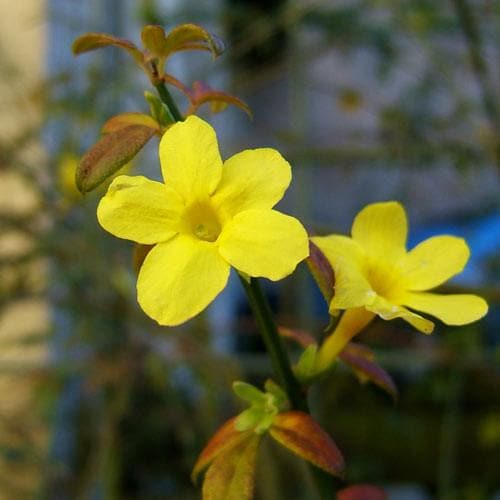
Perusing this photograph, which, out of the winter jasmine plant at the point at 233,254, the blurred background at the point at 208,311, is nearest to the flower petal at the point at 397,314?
the winter jasmine plant at the point at 233,254

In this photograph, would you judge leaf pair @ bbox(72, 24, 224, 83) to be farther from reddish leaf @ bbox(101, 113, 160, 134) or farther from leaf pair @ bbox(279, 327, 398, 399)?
leaf pair @ bbox(279, 327, 398, 399)

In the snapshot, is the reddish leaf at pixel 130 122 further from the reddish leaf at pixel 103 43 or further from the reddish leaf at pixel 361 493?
the reddish leaf at pixel 361 493

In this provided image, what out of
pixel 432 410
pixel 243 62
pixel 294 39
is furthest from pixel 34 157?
pixel 432 410

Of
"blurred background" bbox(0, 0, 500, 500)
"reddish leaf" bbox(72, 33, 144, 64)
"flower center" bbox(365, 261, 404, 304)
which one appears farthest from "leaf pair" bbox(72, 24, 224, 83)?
"blurred background" bbox(0, 0, 500, 500)

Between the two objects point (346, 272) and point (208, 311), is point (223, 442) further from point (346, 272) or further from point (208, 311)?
point (208, 311)

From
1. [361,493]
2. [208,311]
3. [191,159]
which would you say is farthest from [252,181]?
[208,311]

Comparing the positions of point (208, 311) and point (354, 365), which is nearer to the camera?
point (354, 365)

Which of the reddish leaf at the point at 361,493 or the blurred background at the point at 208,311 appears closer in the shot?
the reddish leaf at the point at 361,493
